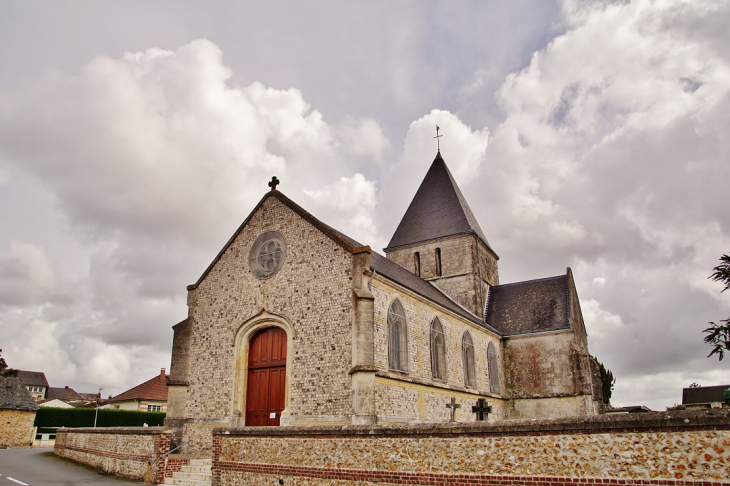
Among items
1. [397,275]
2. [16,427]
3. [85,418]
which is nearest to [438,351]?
[397,275]

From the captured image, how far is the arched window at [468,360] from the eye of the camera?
22.4m

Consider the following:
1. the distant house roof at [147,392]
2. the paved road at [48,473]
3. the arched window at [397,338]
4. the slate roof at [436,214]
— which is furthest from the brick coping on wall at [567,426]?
the distant house roof at [147,392]

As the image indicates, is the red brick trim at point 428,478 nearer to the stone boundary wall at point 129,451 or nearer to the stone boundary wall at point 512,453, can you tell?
the stone boundary wall at point 512,453

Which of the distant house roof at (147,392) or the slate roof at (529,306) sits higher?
the slate roof at (529,306)

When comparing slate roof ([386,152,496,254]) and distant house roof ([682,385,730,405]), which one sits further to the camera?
distant house roof ([682,385,730,405])

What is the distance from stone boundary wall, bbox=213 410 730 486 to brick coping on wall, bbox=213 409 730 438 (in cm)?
1

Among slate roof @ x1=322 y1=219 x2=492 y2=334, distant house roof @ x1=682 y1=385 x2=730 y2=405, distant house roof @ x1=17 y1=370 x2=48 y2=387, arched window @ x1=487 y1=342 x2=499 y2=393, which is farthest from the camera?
distant house roof @ x1=17 y1=370 x2=48 y2=387

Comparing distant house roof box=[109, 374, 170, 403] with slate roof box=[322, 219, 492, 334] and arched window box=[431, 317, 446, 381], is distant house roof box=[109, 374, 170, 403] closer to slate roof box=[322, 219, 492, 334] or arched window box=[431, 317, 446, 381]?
slate roof box=[322, 219, 492, 334]

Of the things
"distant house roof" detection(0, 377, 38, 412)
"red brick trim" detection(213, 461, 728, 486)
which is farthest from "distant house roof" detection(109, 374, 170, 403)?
"red brick trim" detection(213, 461, 728, 486)

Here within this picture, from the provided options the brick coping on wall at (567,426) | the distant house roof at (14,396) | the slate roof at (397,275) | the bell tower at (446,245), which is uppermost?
the bell tower at (446,245)

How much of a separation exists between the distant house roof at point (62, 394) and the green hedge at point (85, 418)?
60283 mm

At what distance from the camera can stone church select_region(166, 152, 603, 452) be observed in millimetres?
15672

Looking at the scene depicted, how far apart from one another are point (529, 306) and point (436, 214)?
7359mm

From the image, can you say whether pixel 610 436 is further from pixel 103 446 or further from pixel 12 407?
pixel 12 407
